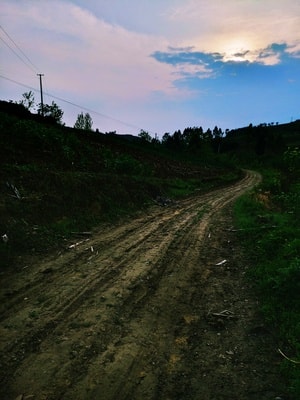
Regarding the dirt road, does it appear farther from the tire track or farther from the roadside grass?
the roadside grass

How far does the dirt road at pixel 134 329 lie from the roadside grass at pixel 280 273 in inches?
11.2

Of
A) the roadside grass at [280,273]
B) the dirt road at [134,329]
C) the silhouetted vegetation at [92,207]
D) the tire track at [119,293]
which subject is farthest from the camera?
the silhouetted vegetation at [92,207]

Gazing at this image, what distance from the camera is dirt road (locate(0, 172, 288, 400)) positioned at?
16.5ft

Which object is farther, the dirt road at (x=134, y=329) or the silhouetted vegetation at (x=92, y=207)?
the silhouetted vegetation at (x=92, y=207)

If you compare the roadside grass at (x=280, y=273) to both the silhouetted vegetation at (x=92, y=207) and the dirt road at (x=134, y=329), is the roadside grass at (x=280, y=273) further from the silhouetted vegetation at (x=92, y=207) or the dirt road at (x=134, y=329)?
the dirt road at (x=134, y=329)

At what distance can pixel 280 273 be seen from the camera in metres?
8.27

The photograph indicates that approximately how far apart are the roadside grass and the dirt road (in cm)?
29

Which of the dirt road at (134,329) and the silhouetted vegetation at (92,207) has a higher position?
the silhouetted vegetation at (92,207)

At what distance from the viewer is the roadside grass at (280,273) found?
235 inches

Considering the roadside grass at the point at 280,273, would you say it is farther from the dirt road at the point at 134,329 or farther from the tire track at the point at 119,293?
the tire track at the point at 119,293

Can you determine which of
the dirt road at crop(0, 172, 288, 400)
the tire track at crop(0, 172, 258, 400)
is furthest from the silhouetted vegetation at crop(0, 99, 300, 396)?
the tire track at crop(0, 172, 258, 400)

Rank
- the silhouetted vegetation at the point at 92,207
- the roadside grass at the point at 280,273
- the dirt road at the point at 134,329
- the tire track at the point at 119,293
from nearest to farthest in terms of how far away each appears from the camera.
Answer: the dirt road at the point at 134,329
the tire track at the point at 119,293
the roadside grass at the point at 280,273
the silhouetted vegetation at the point at 92,207

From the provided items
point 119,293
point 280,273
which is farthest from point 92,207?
point 280,273

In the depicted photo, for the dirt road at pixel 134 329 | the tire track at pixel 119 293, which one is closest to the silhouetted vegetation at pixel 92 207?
the dirt road at pixel 134 329
